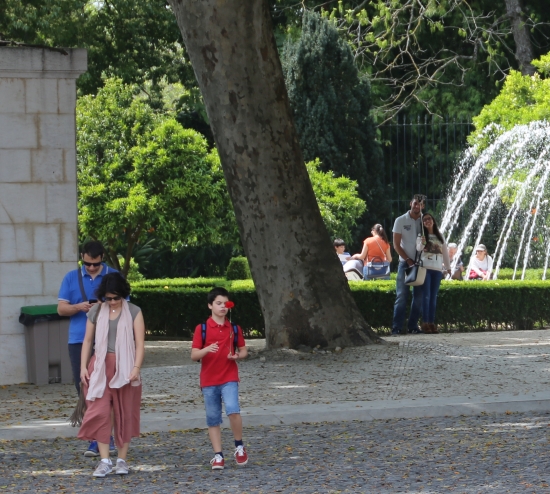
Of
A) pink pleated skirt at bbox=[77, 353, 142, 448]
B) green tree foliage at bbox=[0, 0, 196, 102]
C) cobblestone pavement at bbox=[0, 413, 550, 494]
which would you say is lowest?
cobblestone pavement at bbox=[0, 413, 550, 494]

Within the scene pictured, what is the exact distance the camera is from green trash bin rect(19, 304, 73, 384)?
1138 centimetres

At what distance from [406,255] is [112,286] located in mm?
8365

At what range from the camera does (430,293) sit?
15.2 metres

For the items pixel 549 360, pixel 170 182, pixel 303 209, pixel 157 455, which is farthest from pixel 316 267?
pixel 170 182

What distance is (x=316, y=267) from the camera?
1263 centimetres

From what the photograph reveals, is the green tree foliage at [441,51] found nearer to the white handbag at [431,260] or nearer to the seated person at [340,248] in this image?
the seated person at [340,248]

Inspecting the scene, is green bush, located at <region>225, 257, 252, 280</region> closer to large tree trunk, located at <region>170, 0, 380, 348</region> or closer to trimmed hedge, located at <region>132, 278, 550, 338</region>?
trimmed hedge, located at <region>132, 278, 550, 338</region>

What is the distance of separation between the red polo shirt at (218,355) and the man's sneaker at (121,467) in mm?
717

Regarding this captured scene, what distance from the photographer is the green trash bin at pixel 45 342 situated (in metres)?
11.4

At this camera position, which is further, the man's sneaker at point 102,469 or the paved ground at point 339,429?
the man's sneaker at point 102,469

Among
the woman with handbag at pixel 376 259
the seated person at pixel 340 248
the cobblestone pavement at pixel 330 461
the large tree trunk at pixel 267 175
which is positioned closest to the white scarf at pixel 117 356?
the cobblestone pavement at pixel 330 461

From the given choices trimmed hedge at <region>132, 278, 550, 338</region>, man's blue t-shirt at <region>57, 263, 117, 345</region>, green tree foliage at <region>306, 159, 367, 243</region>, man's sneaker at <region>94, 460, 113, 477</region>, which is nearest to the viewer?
man's sneaker at <region>94, 460, 113, 477</region>

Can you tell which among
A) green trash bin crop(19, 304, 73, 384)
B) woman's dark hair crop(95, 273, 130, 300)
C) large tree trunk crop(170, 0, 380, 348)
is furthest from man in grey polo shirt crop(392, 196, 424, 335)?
woman's dark hair crop(95, 273, 130, 300)

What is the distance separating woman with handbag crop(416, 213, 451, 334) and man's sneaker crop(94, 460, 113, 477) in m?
8.51
